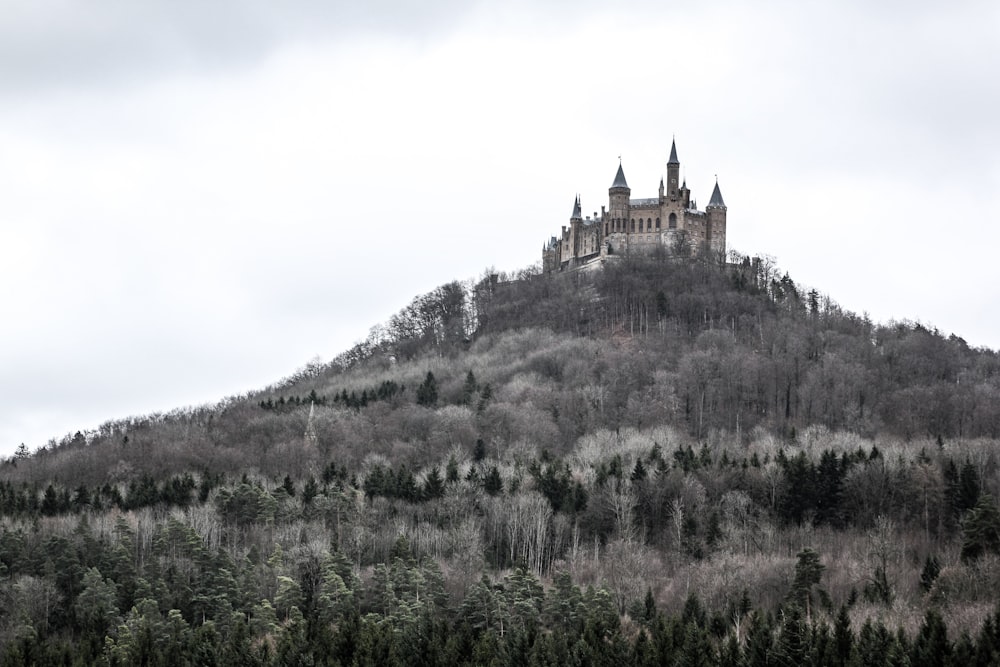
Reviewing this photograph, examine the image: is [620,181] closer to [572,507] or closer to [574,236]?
[574,236]

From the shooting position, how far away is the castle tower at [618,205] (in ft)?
477

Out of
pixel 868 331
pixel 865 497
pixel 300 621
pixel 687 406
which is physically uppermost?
pixel 868 331

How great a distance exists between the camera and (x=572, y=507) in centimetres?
8244

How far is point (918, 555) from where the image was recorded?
72.2 meters

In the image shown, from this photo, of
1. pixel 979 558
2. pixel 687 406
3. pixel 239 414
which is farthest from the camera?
pixel 239 414

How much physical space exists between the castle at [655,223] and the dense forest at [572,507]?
27.5 ft

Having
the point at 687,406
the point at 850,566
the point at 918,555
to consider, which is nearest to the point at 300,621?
the point at 850,566

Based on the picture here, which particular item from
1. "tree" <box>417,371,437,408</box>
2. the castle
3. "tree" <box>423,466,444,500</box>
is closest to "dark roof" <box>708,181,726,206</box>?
the castle

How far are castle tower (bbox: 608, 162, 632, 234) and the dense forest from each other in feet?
35.6

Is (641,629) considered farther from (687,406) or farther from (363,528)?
(687,406)

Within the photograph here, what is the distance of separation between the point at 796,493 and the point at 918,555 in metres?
9.67

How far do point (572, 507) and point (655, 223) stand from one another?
6833 centimetres

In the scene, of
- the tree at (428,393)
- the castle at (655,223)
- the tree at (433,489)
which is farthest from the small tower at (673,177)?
the tree at (433,489)

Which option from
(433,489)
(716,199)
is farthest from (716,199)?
(433,489)
